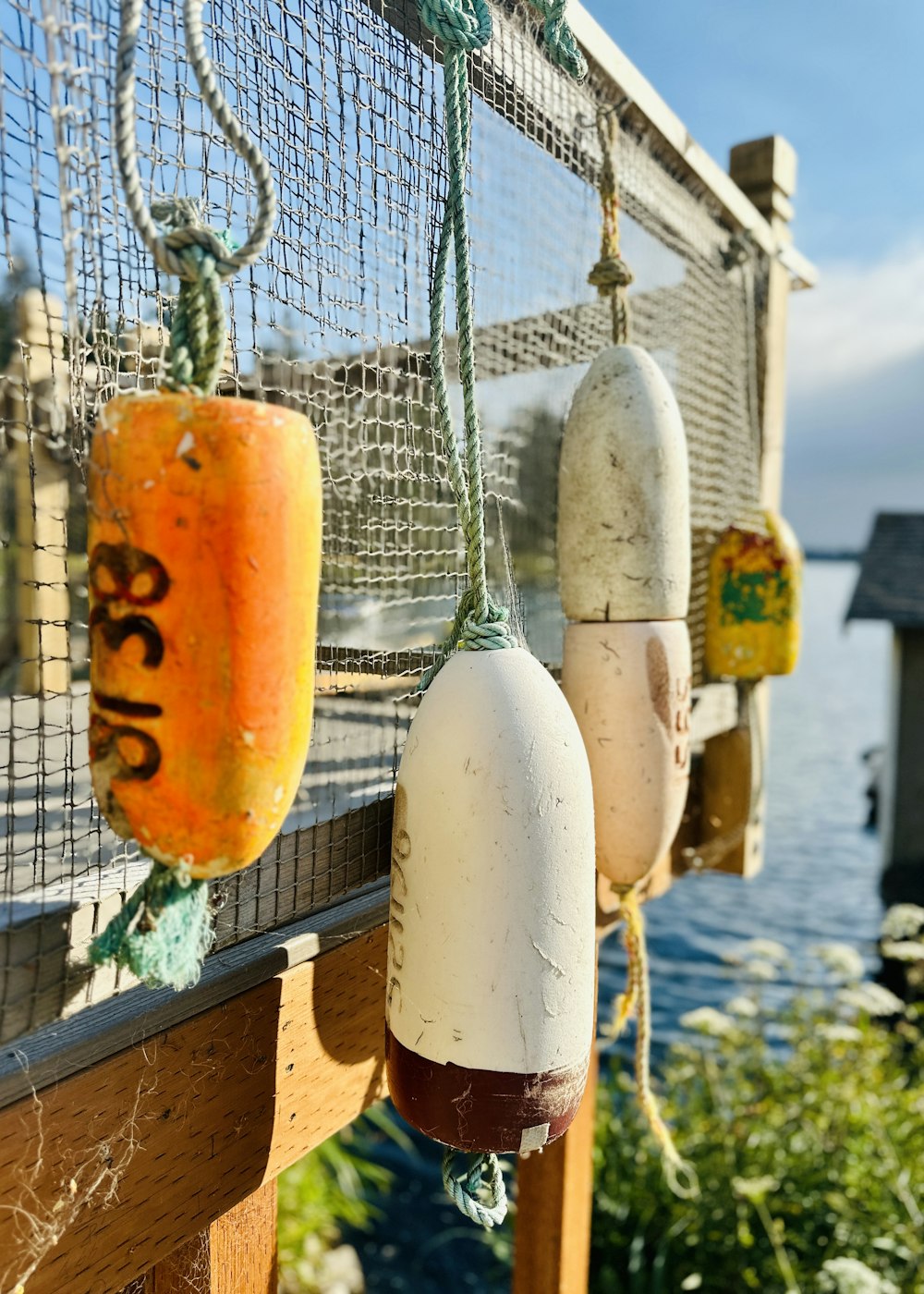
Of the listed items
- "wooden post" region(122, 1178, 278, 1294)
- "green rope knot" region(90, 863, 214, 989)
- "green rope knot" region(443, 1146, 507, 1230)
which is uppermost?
"green rope knot" region(90, 863, 214, 989)

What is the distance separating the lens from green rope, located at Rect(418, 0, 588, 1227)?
85 centimetres

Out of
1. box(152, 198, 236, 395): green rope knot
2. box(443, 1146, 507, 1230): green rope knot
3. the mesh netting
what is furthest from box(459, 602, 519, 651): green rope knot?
box(443, 1146, 507, 1230): green rope knot

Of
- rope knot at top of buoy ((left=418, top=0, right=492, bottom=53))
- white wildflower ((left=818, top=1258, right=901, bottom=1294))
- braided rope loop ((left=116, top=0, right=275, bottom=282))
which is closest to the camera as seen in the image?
braided rope loop ((left=116, top=0, right=275, bottom=282))

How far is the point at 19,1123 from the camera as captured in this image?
2.33 ft

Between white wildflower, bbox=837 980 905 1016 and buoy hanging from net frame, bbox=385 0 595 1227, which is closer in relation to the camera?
buoy hanging from net frame, bbox=385 0 595 1227

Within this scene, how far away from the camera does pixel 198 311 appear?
0.61m

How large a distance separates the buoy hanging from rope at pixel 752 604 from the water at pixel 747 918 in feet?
1.18

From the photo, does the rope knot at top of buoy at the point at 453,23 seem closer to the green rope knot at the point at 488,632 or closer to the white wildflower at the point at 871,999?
the green rope knot at the point at 488,632

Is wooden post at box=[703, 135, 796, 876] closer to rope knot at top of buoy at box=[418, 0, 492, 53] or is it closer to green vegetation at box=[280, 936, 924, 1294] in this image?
green vegetation at box=[280, 936, 924, 1294]

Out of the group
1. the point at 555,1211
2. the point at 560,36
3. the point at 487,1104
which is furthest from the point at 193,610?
the point at 555,1211

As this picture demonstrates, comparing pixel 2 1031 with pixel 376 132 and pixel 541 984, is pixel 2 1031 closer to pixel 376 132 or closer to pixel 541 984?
pixel 541 984

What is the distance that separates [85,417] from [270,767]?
1.22 ft

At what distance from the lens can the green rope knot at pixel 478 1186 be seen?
0.90m

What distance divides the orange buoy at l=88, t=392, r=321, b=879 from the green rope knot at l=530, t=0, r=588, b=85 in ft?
2.31
